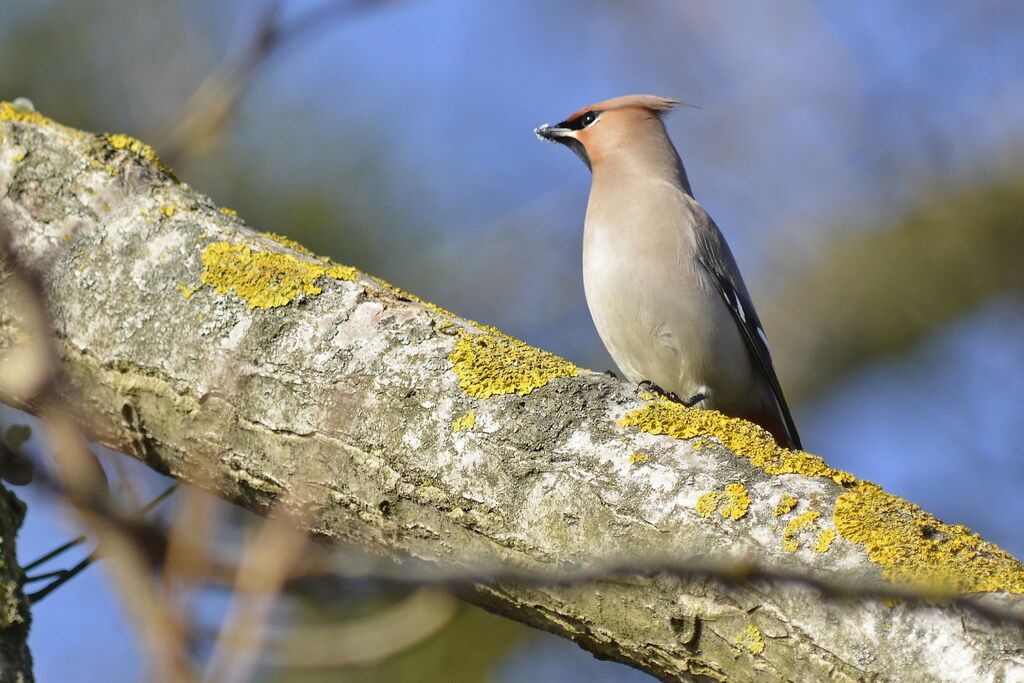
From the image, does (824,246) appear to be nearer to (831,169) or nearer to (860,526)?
(831,169)

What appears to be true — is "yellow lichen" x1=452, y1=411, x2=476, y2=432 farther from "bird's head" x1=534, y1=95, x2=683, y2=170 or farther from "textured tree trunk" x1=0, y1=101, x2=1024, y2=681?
"bird's head" x1=534, y1=95, x2=683, y2=170

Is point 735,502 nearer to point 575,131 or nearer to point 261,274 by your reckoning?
point 261,274

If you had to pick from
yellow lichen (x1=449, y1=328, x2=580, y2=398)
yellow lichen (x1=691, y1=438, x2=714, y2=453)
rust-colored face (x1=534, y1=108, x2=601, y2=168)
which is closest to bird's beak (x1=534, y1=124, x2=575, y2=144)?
rust-colored face (x1=534, y1=108, x2=601, y2=168)

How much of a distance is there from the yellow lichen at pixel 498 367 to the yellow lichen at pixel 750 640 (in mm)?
787

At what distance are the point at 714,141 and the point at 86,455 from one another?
23.0ft

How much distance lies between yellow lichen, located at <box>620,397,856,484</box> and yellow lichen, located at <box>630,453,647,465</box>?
82 mm

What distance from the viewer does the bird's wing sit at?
14.9 ft

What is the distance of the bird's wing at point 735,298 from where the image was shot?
4.53 meters

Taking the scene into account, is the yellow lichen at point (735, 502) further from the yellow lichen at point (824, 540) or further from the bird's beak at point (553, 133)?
the bird's beak at point (553, 133)

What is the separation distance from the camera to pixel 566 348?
7.14 metres

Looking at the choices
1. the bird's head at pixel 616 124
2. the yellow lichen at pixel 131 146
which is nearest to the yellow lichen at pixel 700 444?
the yellow lichen at pixel 131 146

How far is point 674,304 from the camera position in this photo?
14.2ft

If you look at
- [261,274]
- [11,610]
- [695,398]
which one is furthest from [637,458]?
A: [695,398]

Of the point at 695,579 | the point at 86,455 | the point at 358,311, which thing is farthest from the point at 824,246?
the point at 86,455
